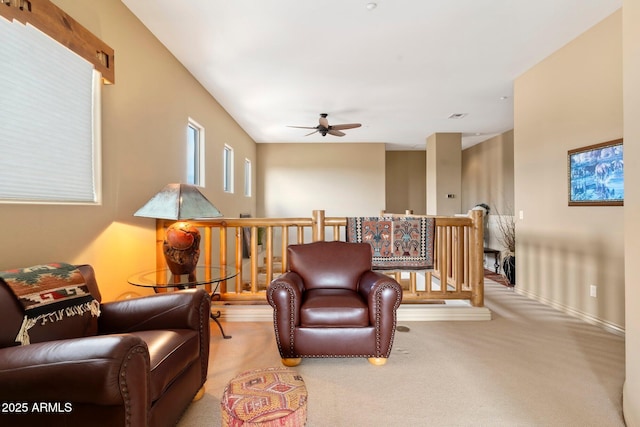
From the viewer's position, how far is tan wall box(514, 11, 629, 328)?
3152 millimetres

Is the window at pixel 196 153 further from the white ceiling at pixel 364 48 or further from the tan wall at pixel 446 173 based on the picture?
the tan wall at pixel 446 173

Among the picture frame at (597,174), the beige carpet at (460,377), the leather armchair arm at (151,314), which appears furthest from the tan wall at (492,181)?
the leather armchair arm at (151,314)

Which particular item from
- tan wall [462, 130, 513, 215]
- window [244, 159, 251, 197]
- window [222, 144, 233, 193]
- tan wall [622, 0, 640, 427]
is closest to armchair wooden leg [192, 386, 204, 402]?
tan wall [622, 0, 640, 427]

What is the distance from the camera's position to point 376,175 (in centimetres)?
895

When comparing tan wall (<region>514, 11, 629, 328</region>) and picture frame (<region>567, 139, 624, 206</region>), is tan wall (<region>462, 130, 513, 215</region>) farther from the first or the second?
picture frame (<region>567, 139, 624, 206</region>)

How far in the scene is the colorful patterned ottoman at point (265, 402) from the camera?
1.20m

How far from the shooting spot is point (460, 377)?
226 centimetres

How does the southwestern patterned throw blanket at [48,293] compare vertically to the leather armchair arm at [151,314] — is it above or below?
above

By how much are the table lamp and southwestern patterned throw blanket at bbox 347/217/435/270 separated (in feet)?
5.02

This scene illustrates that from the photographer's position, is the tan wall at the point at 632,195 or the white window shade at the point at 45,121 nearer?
the tan wall at the point at 632,195

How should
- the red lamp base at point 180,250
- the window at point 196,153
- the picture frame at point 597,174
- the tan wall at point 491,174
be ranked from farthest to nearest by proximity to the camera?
1. the tan wall at point 491,174
2. the window at point 196,153
3. the picture frame at point 597,174
4. the red lamp base at point 180,250

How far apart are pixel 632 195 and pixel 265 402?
1.90 metres

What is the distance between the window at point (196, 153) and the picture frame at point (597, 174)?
4.61 meters

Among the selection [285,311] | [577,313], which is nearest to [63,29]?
[285,311]
